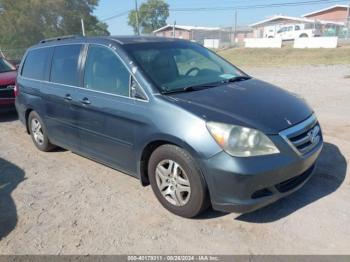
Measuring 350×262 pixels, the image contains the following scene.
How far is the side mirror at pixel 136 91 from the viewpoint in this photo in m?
3.66

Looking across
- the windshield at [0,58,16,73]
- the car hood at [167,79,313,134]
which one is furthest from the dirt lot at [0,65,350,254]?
the windshield at [0,58,16,73]

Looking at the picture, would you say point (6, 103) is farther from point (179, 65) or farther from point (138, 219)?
point (138, 219)

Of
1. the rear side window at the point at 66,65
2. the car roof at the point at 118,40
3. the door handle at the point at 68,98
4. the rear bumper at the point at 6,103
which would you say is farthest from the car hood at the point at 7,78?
the door handle at the point at 68,98

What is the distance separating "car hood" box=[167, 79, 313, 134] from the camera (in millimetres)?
3184

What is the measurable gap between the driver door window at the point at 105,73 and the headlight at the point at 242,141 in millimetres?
1252

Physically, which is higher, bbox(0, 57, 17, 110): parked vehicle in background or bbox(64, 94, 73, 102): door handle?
bbox(64, 94, 73, 102): door handle

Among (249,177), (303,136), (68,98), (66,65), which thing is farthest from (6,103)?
(303,136)

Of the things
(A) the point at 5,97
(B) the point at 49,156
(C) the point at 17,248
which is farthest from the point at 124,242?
(A) the point at 5,97

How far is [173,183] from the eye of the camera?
11.5ft

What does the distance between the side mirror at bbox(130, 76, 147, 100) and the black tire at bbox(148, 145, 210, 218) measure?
593 mm

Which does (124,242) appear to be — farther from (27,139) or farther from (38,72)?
(27,139)

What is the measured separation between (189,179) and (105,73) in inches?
68.6

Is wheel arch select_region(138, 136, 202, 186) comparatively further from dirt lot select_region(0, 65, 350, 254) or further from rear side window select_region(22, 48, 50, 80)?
rear side window select_region(22, 48, 50, 80)

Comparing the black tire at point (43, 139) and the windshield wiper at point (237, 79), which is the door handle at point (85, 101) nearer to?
the black tire at point (43, 139)
